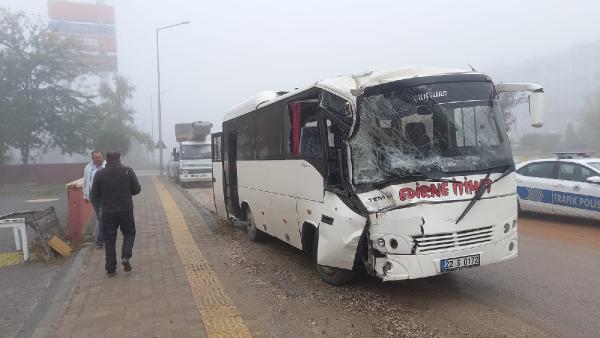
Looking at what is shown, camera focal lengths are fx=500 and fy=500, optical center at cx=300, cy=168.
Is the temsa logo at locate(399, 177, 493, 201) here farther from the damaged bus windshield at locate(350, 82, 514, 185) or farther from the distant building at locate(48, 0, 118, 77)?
the distant building at locate(48, 0, 118, 77)

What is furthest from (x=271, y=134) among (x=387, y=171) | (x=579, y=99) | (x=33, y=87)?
(x=579, y=99)

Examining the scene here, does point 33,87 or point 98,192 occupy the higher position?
point 33,87

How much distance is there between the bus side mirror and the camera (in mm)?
5887

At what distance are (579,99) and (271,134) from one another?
277ft

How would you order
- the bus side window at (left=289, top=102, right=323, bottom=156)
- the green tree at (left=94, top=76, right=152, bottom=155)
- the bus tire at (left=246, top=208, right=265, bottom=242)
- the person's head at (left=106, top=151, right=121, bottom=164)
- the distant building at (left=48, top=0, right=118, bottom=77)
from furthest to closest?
the distant building at (left=48, top=0, right=118, bottom=77) < the green tree at (left=94, top=76, right=152, bottom=155) < the bus tire at (left=246, top=208, right=265, bottom=242) < the person's head at (left=106, top=151, right=121, bottom=164) < the bus side window at (left=289, top=102, right=323, bottom=156)

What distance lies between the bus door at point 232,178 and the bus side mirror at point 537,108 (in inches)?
227

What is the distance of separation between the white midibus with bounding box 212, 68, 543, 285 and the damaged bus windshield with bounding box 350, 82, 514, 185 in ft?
0.04

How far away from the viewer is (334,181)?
579cm

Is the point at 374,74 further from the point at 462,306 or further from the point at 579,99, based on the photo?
the point at 579,99

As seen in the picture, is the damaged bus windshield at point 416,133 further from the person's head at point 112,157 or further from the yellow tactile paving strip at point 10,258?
the yellow tactile paving strip at point 10,258

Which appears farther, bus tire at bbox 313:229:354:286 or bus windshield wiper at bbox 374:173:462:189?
bus tire at bbox 313:229:354:286

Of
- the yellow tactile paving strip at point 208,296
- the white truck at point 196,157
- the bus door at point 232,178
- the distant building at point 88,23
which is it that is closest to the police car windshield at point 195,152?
the white truck at point 196,157

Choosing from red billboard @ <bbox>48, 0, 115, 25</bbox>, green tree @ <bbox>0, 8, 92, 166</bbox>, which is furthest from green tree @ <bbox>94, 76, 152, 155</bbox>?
red billboard @ <bbox>48, 0, 115, 25</bbox>

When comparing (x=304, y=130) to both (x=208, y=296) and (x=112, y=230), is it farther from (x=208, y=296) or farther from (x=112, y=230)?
(x=112, y=230)
